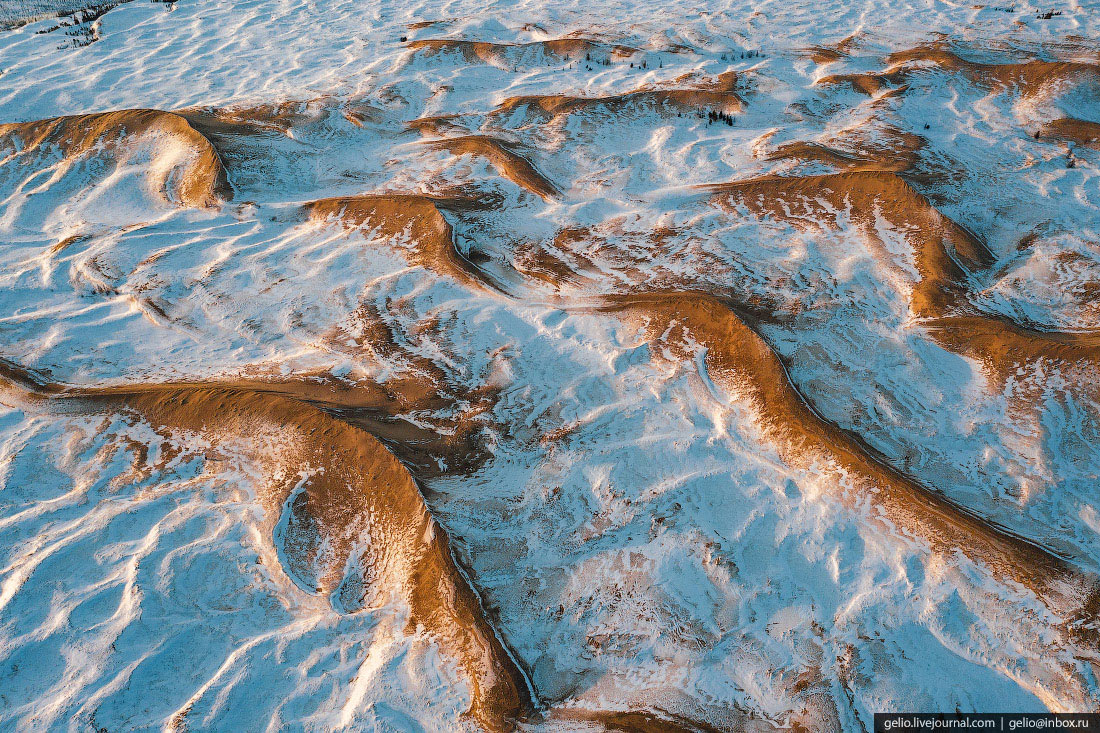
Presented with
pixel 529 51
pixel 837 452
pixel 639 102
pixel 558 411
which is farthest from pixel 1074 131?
pixel 529 51

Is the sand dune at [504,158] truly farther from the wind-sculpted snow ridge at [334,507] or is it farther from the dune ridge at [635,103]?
the wind-sculpted snow ridge at [334,507]

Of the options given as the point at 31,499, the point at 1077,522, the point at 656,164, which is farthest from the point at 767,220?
the point at 31,499

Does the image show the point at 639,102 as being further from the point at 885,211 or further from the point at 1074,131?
the point at 1074,131

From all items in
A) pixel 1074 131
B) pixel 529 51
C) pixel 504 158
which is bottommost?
pixel 1074 131

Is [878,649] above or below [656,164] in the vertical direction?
below

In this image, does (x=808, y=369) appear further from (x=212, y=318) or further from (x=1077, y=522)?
(x=212, y=318)

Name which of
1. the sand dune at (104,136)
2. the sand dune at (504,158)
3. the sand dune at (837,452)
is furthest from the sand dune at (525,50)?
the sand dune at (837,452)
